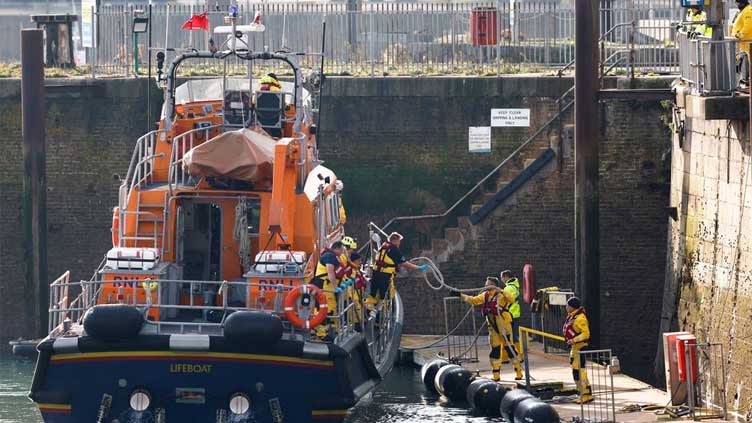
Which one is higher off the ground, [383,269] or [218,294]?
[383,269]

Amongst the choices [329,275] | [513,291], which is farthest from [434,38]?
[329,275]

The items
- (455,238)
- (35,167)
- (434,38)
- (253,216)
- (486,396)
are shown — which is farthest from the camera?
(434,38)

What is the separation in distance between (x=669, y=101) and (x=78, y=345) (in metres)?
12.2

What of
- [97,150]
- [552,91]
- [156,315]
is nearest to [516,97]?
[552,91]

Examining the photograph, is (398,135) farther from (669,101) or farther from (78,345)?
(78,345)

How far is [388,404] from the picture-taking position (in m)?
24.4

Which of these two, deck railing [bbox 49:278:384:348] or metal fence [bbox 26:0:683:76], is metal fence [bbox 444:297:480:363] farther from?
metal fence [bbox 26:0:683:76]

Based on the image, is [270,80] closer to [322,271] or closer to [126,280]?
[322,271]

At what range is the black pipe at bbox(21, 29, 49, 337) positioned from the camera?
86.4 feet

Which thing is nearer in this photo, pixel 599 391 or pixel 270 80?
pixel 599 391

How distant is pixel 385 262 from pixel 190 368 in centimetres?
547

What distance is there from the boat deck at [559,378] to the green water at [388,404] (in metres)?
0.56

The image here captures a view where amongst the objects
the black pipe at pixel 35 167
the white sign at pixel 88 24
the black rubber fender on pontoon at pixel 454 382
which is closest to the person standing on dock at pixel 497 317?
the black rubber fender on pontoon at pixel 454 382

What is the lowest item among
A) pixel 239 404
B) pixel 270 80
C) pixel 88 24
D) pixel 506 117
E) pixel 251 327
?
pixel 239 404
